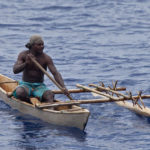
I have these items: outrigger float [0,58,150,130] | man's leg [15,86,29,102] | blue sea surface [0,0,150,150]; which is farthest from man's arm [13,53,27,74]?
blue sea surface [0,0,150,150]

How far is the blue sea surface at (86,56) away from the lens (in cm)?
1055

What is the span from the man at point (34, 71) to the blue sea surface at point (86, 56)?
1.63ft

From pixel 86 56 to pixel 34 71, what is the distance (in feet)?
21.3

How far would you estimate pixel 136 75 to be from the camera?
51.6ft

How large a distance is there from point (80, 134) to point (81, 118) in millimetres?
318

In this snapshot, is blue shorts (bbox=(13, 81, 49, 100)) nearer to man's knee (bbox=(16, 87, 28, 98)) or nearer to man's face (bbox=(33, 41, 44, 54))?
man's knee (bbox=(16, 87, 28, 98))

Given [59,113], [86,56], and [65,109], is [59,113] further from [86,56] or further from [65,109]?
[86,56]

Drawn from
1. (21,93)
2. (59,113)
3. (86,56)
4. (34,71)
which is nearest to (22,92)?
(21,93)

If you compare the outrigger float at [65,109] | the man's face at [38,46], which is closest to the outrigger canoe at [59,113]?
the outrigger float at [65,109]

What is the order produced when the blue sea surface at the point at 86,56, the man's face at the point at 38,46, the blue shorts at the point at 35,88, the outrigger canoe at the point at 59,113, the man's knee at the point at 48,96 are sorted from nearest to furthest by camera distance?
the blue sea surface at the point at 86,56
the outrigger canoe at the point at 59,113
the man's face at the point at 38,46
the man's knee at the point at 48,96
the blue shorts at the point at 35,88

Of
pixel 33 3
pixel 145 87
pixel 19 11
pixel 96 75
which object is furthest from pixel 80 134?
pixel 33 3

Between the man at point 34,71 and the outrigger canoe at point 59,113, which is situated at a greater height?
the man at point 34,71

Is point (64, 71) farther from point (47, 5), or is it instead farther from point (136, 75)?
point (47, 5)

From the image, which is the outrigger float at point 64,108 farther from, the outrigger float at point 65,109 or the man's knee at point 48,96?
the man's knee at point 48,96
